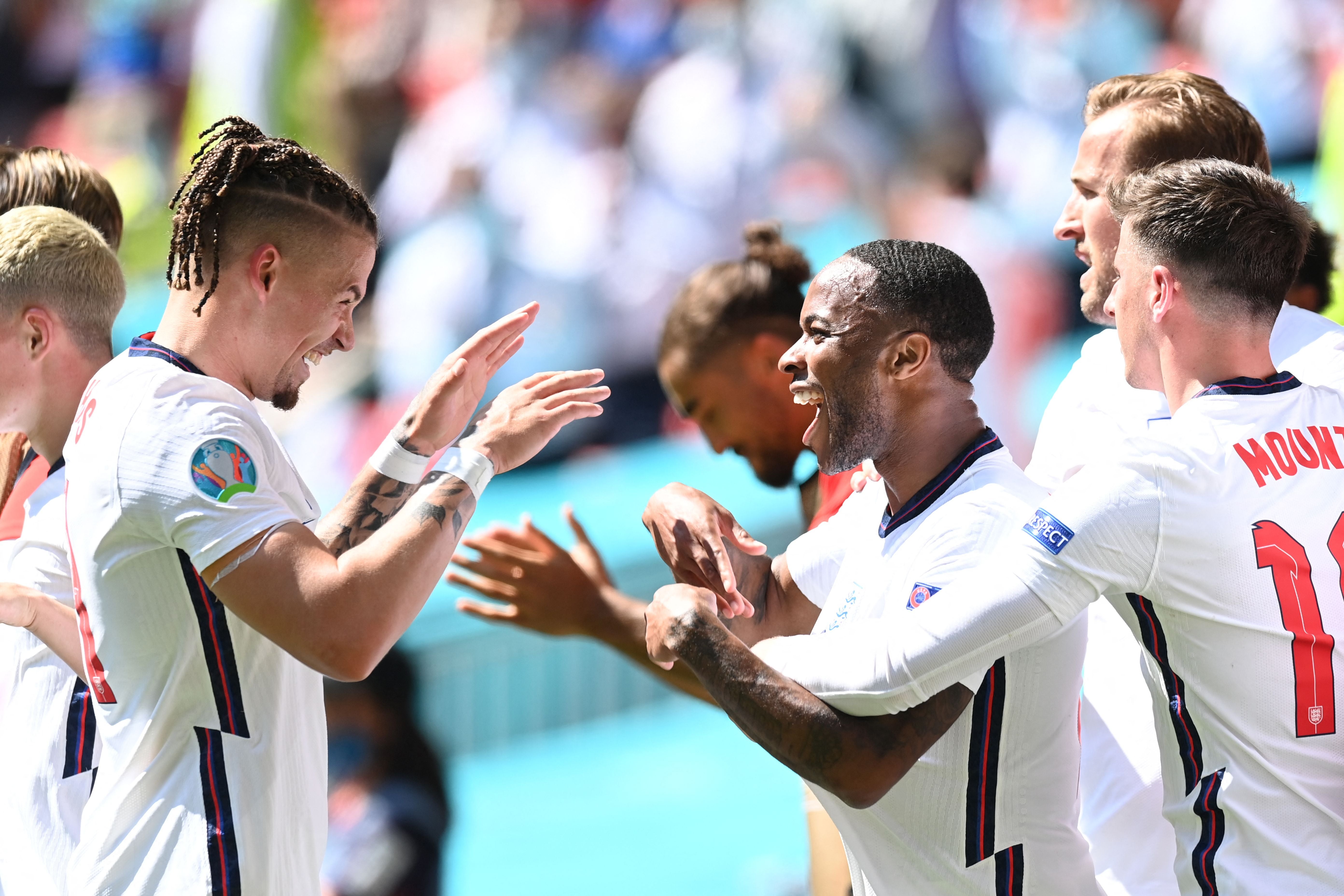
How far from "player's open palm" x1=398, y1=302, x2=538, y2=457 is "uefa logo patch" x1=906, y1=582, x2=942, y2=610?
2.80ft

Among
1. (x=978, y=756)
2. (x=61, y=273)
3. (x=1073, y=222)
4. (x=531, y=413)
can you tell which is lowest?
(x=978, y=756)

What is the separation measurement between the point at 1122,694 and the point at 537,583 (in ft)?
4.72

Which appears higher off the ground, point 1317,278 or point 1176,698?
point 1317,278

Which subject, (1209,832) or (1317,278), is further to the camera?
(1317,278)

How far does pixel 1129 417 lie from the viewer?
275 cm

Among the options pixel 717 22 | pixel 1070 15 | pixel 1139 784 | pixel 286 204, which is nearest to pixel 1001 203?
pixel 1070 15

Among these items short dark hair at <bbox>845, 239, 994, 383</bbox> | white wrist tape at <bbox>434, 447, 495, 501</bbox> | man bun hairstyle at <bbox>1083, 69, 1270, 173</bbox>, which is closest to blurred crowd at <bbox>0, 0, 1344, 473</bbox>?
man bun hairstyle at <bbox>1083, 69, 1270, 173</bbox>

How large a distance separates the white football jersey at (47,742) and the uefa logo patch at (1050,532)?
1776mm

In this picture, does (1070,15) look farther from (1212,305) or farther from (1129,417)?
(1212,305)

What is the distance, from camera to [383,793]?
658 centimetres

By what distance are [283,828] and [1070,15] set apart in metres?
6.09

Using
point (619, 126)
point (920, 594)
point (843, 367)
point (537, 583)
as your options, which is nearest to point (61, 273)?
point (537, 583)

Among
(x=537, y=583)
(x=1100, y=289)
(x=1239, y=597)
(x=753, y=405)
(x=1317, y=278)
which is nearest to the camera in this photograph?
(x=1239, y=597)

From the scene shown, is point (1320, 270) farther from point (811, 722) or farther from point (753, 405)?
point (811, 722)
